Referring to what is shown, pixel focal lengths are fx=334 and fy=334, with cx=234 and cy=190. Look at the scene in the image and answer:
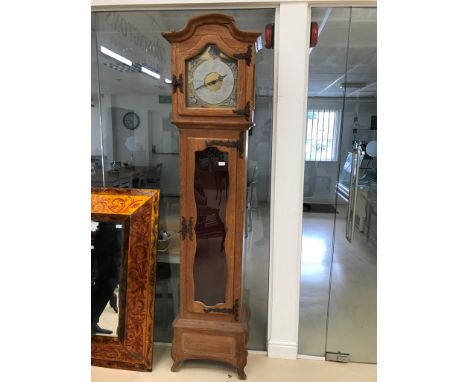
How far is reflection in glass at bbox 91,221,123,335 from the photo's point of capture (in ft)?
7.09

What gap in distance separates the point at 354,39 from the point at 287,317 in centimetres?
183

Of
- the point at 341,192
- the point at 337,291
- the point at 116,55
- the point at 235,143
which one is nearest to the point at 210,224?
the point at 235,143

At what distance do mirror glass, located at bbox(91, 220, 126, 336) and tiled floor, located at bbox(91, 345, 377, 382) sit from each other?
0.97 ft

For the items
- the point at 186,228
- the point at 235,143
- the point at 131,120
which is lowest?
the point at 186,228

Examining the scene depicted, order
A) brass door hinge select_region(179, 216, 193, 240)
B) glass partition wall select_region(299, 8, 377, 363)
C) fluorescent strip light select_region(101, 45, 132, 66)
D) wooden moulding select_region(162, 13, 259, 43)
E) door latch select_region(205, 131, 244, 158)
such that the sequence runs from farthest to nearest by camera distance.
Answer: fluorescent strip light select_region(101, 45, 132, 66) < glass partition wall select_region(299, 8, 377, 363) < brass door hinge select_region(179, 216, 193, 240) < door latch select_region(205, 131, 244, 158) < wooden moulding select_region(162, 13, 259, 43)

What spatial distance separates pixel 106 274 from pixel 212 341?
81cm

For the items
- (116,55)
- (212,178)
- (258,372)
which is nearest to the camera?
(212,178)

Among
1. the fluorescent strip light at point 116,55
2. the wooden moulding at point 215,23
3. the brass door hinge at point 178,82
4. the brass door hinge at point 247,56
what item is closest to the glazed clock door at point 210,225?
the brass door hinge at point 178,82

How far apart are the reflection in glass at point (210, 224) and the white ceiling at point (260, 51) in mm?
615

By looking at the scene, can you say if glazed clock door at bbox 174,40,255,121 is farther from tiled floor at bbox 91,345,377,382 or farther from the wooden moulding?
tiled floor at bbox 91,345,377,382

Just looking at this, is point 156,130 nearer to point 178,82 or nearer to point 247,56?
point 178,82

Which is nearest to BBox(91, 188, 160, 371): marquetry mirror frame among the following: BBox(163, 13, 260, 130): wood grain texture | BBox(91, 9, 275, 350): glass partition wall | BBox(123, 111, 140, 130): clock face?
BBox(91, 9, 275, 350): glass partition wall

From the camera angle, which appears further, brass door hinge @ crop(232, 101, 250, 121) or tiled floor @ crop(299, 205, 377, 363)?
tiled floor @ crop(299, 205, 377, 363)

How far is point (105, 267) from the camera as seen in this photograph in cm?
219
